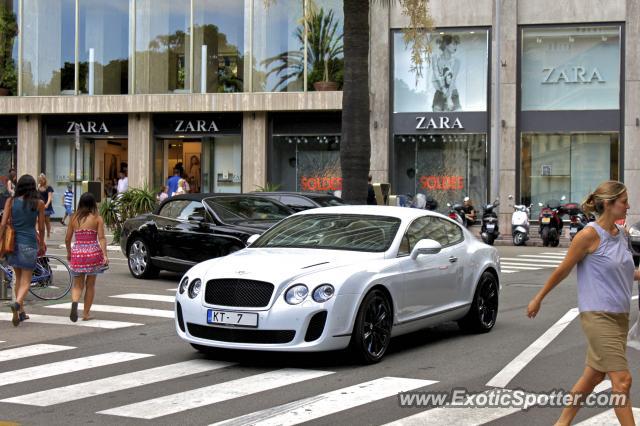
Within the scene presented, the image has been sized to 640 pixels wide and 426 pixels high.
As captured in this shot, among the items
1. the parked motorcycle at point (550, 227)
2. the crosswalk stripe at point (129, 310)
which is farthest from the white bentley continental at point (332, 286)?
the parked motorcycle at point (550, 227)

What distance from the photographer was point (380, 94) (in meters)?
33.5

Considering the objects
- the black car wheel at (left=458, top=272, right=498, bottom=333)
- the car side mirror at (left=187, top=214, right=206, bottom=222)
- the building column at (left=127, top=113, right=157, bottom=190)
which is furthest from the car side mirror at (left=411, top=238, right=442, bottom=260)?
the building column at (left=127, top=113, right=157, bottom=190)

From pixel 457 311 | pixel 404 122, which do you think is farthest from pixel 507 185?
pixel 457 311

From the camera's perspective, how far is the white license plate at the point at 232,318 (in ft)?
28.4

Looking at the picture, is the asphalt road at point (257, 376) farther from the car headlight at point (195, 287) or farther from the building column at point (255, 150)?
the building column at point (255, 150)

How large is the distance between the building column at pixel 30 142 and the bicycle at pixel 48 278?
912 inches

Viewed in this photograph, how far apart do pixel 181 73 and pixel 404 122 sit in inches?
338

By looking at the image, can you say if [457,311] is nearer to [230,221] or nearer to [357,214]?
[357,214]

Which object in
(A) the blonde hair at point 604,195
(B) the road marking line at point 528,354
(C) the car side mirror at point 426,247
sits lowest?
(B) the road marking line at point 528,354

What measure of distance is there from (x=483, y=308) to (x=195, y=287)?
3720 millimetres

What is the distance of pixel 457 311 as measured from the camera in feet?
35.0

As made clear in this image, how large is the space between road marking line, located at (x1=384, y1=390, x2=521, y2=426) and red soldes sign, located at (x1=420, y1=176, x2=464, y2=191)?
26.2m

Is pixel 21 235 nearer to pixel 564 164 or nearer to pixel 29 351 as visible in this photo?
pixel 29 351

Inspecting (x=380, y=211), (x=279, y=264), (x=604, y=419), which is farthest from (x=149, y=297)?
(x=604, y=419)
